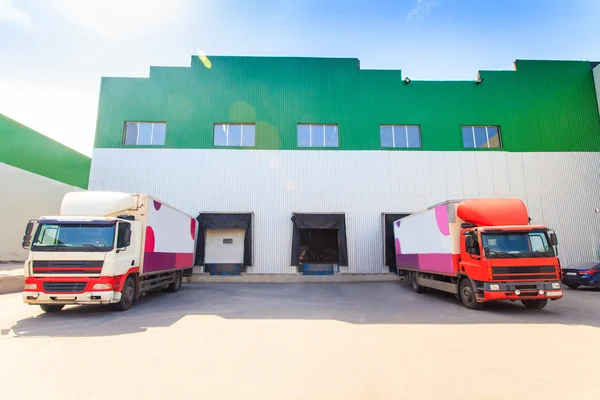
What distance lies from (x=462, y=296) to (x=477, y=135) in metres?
12.8

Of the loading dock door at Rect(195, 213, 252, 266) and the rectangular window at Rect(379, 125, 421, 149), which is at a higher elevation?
the rectangular window at Rect(379, 125, 421, 149)

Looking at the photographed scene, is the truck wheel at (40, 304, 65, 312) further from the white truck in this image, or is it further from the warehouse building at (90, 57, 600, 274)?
the warehouse building at (90, 57, 600, 274)

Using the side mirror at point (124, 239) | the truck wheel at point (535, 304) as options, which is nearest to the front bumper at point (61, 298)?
the side mirror at point (124, 239)

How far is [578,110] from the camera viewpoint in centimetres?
1906

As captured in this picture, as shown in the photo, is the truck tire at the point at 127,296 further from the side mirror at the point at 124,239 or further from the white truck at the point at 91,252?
the side mirror at the point at 124,239

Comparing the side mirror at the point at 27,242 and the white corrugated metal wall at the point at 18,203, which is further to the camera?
the white corrugated metal wall at the point at 18,203

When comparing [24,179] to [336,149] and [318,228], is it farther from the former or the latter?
[336,149]

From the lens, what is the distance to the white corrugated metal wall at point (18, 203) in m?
19.5

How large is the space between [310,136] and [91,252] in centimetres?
1312

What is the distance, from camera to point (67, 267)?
7957 millimetres

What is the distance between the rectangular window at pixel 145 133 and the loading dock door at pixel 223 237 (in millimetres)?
5447

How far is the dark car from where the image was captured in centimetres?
1320

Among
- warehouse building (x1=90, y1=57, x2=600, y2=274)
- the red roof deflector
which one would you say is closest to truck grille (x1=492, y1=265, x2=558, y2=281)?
the red roof deflector

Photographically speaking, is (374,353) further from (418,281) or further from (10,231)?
(10,231)
